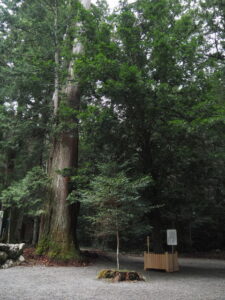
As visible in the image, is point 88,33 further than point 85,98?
No

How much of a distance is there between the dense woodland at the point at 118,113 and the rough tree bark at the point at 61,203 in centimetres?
4

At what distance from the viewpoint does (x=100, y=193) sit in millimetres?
7191

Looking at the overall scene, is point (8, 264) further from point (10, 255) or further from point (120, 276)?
point (120, 276)

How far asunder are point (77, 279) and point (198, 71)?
7601mm

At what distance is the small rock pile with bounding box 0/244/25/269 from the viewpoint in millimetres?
8334

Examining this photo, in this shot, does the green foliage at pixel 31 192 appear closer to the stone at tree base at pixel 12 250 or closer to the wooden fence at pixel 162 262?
the stone at tree base at pixel 12 250

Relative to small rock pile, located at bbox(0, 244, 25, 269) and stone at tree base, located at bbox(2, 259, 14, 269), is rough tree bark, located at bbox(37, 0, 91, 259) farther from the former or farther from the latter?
stone at tree base, located at bbox(2, 259, 14, 269)

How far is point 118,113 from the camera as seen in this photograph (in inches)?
369

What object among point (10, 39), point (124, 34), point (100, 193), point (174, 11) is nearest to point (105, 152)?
point (100, 193)

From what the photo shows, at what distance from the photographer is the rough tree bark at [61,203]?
388 inches

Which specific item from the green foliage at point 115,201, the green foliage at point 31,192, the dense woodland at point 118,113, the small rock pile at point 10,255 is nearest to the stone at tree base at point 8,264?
the small rock pile at point 10,255

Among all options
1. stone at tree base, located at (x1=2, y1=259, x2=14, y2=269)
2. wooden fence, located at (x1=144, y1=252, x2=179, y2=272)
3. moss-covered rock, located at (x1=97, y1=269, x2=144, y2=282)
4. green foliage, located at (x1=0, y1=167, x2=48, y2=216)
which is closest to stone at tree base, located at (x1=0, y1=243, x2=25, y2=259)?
Answer: stone at tree base, located at (x1=2, y1=259, x2=14, y2=269)

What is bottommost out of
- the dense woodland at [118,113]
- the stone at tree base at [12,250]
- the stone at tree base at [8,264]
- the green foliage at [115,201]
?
the stone at tree base at [8,264]

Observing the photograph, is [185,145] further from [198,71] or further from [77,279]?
[77,279]
